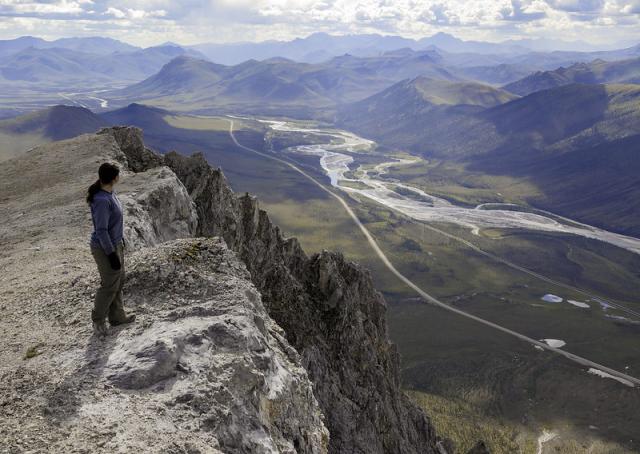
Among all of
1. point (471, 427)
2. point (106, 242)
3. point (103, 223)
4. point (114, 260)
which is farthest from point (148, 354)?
point (471, 427)

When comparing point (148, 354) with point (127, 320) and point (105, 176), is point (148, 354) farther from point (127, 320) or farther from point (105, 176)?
point (105, 176)

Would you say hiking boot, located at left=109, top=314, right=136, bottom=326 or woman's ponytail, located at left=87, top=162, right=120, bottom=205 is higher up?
woman's ponytail, located at left=87, top=162, right=120, bottom=205

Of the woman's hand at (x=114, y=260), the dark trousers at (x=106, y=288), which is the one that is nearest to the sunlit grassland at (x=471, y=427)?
the dark trousers at (x=106, y=288)

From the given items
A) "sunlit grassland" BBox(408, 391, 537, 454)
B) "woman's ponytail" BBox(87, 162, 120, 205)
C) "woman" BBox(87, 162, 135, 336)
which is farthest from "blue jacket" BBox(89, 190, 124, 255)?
"sunlit grassland" BBox(408, 391, 537, 454)

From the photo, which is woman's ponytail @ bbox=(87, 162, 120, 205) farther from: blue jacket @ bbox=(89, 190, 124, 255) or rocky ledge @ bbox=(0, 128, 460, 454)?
rocky ledge @ bbox=(0, 128, 460, 454)

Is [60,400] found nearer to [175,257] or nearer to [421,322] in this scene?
[175,257]

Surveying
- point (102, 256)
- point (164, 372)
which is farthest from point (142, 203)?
point (164, 372)

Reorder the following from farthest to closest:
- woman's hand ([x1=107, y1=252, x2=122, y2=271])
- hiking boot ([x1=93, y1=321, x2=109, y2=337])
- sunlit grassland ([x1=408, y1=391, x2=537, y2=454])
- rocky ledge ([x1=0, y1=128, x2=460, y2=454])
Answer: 1. sunlit grassland ([x1=408, y1=391, x2=537, y2=454])
2. hiking boot ([x1=93, y1=321, x2=109, y2=337])
3. woman's hand ([x1=107, y1=252, x2=122, y2=271])
4. rocky ledge ([x1=0, y1=128, x2=460, y2=454])
